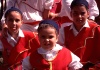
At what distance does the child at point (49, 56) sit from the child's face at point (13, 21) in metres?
0.54

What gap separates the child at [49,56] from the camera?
3.20 meters

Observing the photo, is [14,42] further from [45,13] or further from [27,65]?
[45,13]

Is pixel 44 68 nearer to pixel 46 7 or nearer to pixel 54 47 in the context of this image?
pixel 54 47

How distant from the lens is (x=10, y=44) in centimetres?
378

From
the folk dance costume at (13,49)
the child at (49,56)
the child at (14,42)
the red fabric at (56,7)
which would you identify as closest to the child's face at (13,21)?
the child at (14,42)

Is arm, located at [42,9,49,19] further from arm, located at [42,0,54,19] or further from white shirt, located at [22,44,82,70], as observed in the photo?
white shirt, located at [22,44,82,70]

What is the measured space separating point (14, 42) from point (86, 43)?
33.7 inches

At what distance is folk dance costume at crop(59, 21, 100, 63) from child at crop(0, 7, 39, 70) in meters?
0.54

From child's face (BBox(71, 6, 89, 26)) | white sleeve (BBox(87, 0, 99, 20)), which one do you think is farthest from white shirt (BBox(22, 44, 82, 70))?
white sleeve (BBox(87, 0, 99, 20))

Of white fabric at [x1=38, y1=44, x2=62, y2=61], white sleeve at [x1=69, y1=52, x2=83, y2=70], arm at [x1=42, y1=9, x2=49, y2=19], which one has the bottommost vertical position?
white sleeve at [x1=69, y1=52, x2=83, y2=70]

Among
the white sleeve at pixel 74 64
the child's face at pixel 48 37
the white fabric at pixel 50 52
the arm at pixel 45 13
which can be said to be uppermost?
the arm at pixel 45 13

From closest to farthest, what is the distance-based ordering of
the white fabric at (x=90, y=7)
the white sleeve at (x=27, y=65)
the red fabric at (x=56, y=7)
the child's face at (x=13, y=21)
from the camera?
the white sleeve at (x=27, y=65), the child's face at (x=13, y=21), the white fabric at (x=90, y=7), the red fabric at (x=56, y=7)

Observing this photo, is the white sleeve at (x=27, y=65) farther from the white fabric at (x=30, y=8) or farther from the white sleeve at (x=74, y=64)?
the white fabric at (x=30, y=8)

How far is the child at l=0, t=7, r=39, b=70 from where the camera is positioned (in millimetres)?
3729
